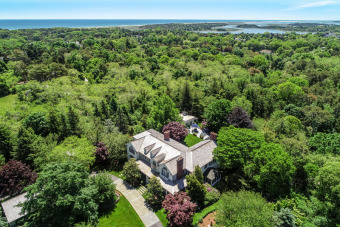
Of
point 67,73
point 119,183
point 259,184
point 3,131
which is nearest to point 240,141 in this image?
point 259,184

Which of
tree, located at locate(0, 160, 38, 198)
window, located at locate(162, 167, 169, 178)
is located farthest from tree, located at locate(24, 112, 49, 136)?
window, located at locate(162, 167, 169, 178)

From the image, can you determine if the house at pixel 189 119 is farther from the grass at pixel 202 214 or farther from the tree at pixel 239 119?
the grass at pixel 202 214

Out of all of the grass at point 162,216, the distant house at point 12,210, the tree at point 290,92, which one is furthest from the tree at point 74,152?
the tree at point 290,92

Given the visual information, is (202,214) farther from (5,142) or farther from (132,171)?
(5,142)

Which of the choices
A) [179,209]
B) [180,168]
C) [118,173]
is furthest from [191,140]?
[179,209]

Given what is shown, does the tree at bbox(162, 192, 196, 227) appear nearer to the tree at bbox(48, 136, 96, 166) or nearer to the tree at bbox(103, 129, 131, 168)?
the tree at bbox(103, 129, 131, 168)

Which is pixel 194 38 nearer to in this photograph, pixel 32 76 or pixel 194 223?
pixel 32 76
